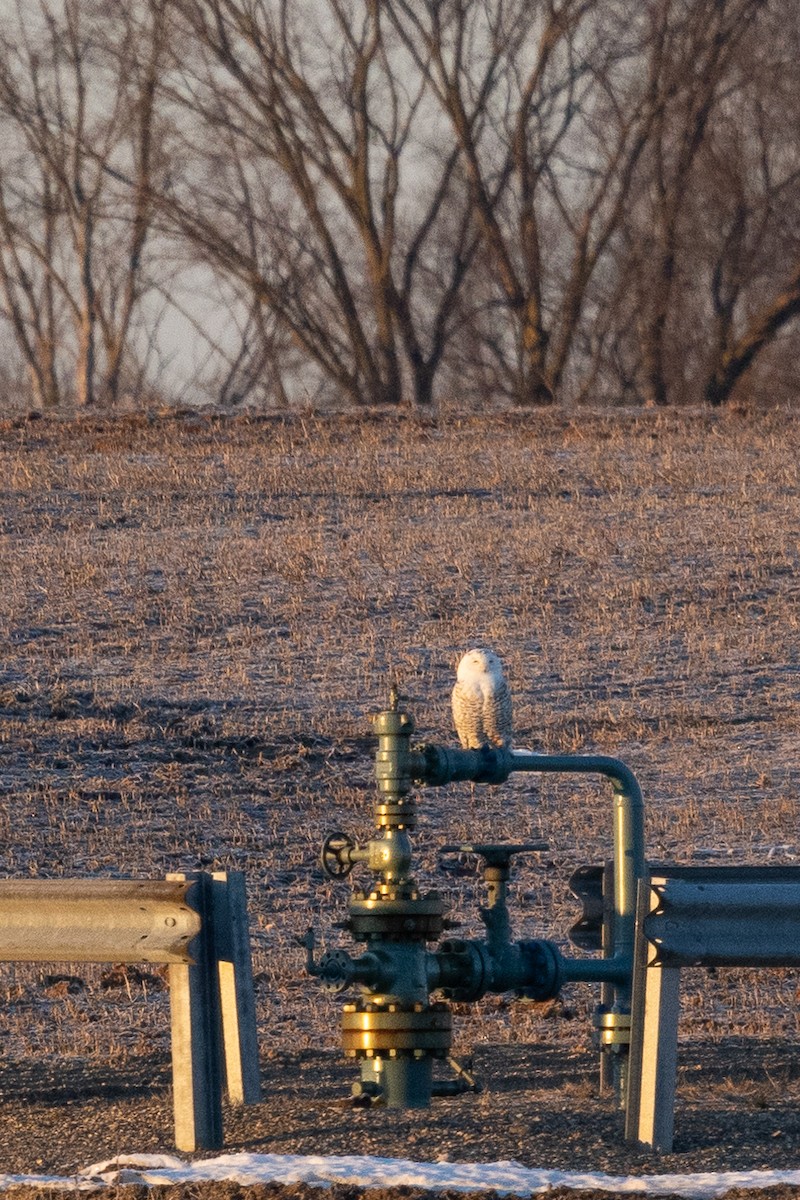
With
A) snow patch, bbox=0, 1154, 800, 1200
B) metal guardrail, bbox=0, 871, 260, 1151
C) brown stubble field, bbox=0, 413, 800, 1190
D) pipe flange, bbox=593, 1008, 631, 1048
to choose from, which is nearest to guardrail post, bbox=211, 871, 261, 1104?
metal guardrail, bbox=0, 871, 260, 1151

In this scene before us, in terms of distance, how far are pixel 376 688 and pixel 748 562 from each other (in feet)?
15.3

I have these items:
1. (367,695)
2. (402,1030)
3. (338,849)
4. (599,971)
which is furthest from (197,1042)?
(367,695)

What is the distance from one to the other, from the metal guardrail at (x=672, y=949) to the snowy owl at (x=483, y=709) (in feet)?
1.96

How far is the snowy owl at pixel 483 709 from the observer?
5.21 meters

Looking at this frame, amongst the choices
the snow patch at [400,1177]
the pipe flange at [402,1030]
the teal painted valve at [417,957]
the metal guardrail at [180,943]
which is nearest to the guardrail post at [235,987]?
the metal guardrail at [180,943]

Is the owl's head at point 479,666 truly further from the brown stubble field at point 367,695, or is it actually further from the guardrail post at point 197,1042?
the brown stubble field at point 367,695

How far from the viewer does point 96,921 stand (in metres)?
4.97

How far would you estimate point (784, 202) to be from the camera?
34000 millimetres

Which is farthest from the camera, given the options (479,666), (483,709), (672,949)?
(479,666)

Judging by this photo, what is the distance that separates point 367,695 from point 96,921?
27.3 feet

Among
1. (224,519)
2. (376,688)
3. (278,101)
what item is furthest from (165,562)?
(278,101)

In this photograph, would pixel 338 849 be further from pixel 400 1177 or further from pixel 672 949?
pixel 400 1177

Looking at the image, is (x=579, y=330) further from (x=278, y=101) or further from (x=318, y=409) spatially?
(x=318, y=409)

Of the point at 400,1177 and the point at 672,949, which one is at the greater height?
the point at 672,949
